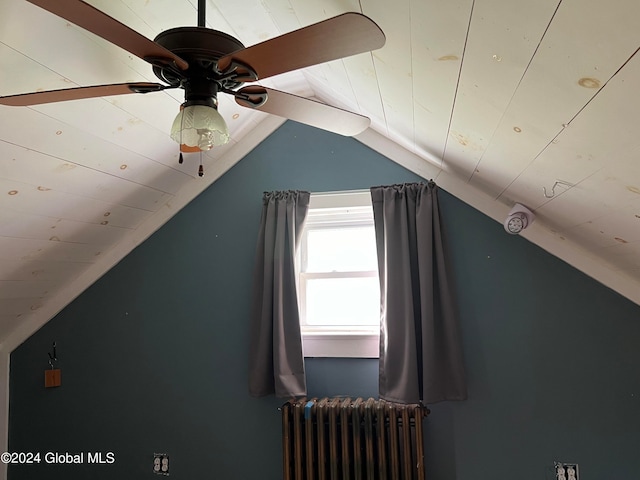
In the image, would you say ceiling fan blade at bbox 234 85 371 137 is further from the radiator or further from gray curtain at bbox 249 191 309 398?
the radiator

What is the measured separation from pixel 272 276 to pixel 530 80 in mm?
1970

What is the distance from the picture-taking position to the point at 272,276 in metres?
2.81

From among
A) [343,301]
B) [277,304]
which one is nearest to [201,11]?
[277,304]

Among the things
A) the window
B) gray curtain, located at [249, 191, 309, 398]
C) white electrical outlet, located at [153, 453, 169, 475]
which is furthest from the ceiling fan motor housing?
white electrical outlet, located at [153, 453, 169, 475]

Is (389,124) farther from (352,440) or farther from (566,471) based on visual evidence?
(566,471)

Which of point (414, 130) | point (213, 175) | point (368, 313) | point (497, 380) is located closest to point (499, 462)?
point (497, 380)

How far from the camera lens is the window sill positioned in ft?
9.12

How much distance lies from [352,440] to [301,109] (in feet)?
6.25

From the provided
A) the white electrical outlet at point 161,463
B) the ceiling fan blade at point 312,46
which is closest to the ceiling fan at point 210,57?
the ceiling fan blade at point 312,46

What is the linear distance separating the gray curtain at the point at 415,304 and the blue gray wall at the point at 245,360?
0.14 m

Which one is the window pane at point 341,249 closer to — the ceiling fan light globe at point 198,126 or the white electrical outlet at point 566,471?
the white electrical outlet at point 566,471

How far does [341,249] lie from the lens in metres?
3.02

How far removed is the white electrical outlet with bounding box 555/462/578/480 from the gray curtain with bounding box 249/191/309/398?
143 centimetres

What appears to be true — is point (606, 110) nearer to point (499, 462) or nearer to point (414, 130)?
point (414, 130)
